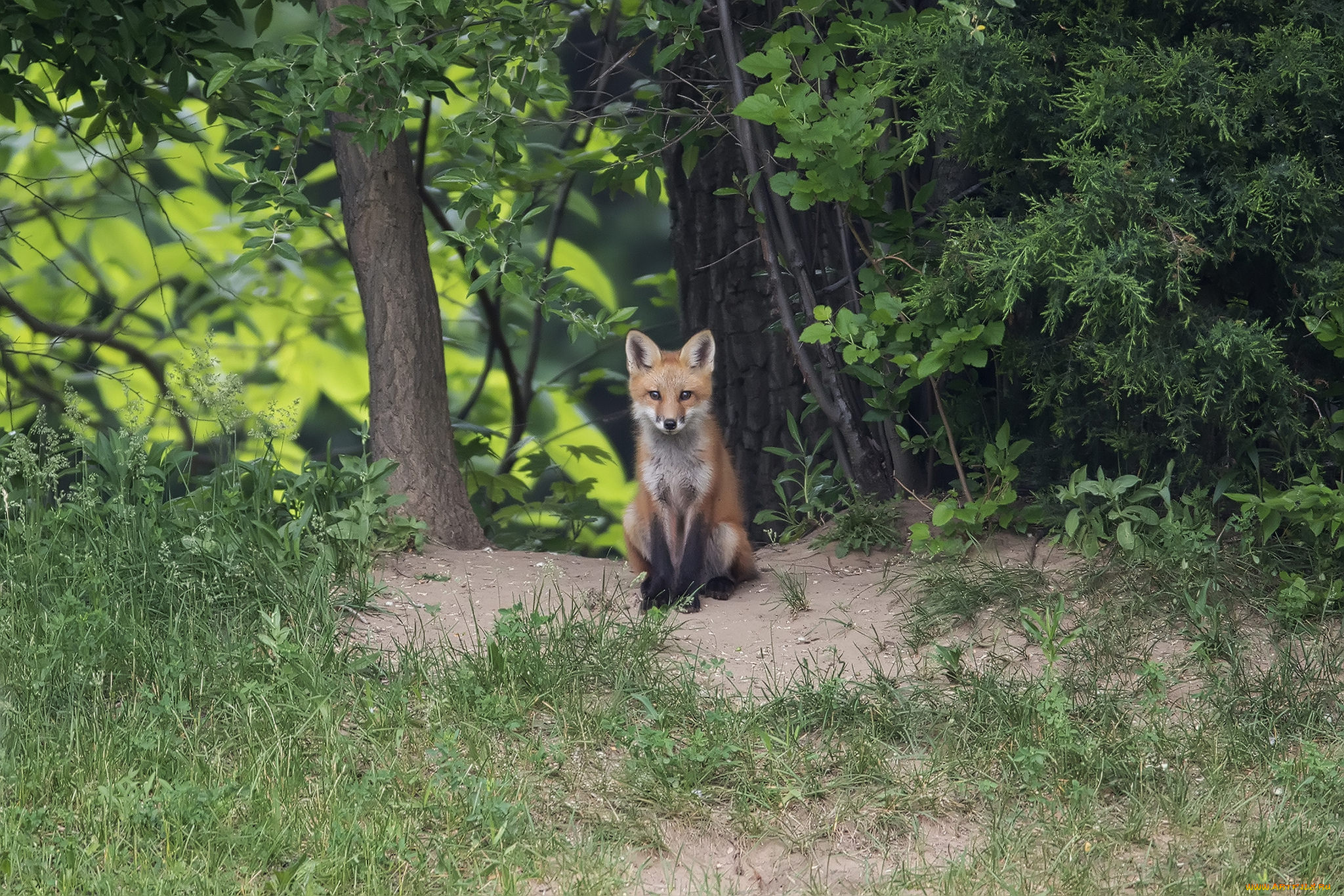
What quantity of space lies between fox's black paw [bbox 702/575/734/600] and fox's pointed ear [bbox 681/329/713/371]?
1.01 metres

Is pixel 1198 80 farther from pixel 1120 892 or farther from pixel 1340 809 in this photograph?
pixel 1120 892

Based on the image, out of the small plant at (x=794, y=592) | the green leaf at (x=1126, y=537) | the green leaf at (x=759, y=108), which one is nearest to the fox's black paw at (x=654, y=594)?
the small plant at (x=794, y=592)

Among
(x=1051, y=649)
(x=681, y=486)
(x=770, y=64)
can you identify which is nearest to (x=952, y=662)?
(x=1051, y=649)

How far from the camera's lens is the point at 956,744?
11.2 ft

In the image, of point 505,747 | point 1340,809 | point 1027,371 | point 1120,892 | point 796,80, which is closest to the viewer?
point 1120,892

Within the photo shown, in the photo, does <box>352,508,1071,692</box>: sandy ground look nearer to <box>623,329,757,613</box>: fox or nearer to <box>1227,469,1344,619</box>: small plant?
<box>623,329,757,613</box>: fox

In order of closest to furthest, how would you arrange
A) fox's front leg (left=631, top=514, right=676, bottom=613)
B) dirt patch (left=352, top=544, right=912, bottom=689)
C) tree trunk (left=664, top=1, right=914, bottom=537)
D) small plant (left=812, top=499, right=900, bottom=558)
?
dirt patch (left=352, top=544, right=912, bottom=689) < fox's front leg (left=631, top=514, right=676, bottom=613) < small plant (left=812, top=499, right=900, bottom=558) < tree trunk (left=664, top=1, right=914, bottom=537)

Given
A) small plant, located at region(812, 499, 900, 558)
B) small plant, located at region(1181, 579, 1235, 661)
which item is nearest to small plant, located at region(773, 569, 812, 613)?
small plant, located at region(812, 499, 900, 558)

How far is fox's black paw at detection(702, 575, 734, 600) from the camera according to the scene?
499 centimetres

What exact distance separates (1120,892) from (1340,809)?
2.43ft

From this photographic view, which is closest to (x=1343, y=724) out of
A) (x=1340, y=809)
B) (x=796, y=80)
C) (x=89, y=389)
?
(x=1340, y=809)

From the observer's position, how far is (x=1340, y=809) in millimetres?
3049

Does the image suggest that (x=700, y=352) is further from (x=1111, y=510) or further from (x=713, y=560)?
(x=1111, y=510)

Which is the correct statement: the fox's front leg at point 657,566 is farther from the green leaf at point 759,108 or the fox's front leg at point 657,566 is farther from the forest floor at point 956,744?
the green leaf at point 759,108
